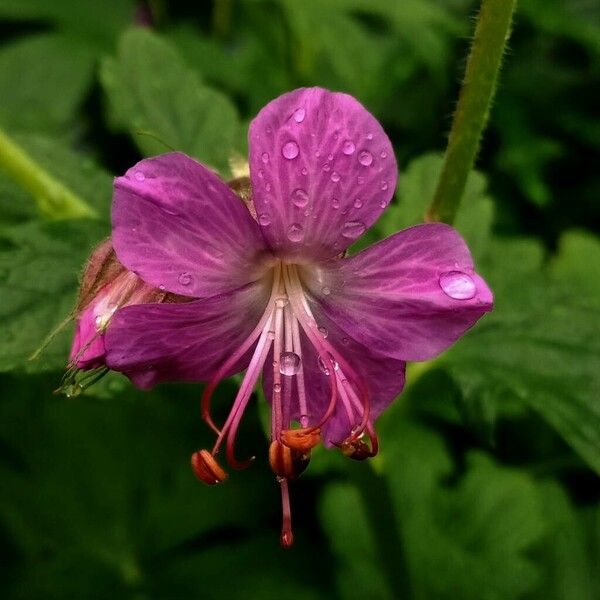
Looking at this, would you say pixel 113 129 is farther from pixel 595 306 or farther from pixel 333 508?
pixel 595 306

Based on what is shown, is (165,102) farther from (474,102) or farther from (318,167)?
(318,167)

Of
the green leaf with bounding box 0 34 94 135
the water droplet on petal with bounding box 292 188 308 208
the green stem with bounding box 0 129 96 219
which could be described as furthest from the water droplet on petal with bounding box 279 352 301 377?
the green leaf with bounding box 0 34 94 135

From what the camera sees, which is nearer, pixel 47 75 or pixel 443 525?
pixel 443 525

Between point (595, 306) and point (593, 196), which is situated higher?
point (595, 306)

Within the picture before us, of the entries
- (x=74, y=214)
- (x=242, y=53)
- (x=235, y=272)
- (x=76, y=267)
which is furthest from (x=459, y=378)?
(x=242, y=53)

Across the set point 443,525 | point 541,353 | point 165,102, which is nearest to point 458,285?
point 541,353
